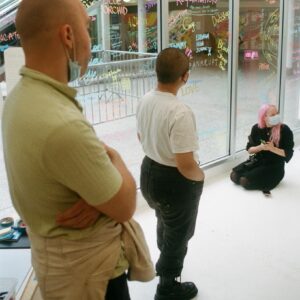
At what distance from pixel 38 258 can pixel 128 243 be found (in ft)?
0.84

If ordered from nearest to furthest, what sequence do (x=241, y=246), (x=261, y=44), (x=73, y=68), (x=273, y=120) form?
(x=73, y=68), (x=241, y=246), (x=273, y=120), (x=261, y=44)

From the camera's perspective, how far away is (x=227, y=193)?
3770 millimetres

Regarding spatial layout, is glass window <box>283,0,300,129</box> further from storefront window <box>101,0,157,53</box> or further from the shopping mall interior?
storefront window <box>101,0,157,53</box>

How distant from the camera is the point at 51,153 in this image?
0.98 m

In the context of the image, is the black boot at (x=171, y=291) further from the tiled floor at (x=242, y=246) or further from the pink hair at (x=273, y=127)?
the pink hair at (x=273, y=127)

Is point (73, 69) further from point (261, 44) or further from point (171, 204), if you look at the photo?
point (261, 44)

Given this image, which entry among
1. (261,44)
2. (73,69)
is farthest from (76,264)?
(261,44)

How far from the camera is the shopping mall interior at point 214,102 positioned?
2.39m

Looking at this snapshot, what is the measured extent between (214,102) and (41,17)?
4942 mm

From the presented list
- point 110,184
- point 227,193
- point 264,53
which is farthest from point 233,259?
point 264,53

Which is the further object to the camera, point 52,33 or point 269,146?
point 269,146

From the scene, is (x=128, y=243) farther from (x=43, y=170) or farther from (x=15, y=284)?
(x=15, y=284)

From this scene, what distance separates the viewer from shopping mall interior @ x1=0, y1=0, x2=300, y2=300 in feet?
7.84

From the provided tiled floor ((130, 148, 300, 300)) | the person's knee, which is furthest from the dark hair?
the person's knee
